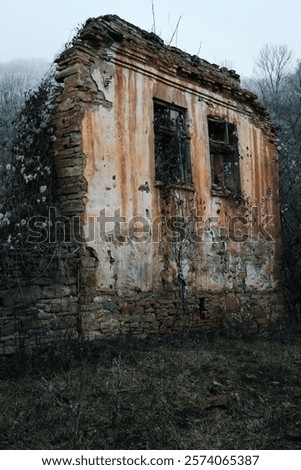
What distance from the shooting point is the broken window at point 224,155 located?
9.44 metres

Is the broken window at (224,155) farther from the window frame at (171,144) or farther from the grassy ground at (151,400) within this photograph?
the grassy ground at (151,400)

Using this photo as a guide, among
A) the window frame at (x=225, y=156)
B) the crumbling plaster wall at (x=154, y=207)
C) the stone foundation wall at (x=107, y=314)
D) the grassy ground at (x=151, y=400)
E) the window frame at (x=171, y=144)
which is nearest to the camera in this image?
the grassy ground at (x=151, y=400)

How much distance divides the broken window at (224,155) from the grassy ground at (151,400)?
13.6 feet

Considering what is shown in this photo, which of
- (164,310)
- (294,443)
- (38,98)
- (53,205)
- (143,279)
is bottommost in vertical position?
(294,443)

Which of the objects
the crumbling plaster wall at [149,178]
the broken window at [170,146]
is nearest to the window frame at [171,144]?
the broken window at [170,146]

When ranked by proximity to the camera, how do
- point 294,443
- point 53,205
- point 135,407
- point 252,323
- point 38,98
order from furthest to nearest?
point 252,323 < point 38,98 < point 53,205 < point 135,407 < point 294,443

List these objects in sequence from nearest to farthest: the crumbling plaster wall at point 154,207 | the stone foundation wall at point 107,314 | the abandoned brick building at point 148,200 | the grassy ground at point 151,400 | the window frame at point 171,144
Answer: the grassy ground at point 151,400 < the stone foundation wall at point 107,314 < the abandoned brick building at point 148,200 < the crumbling plaster wall at point 154,207 < the window frame at point 171,144

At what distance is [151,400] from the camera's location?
4445mm

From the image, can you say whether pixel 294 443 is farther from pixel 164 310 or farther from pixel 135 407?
pixel 164 310

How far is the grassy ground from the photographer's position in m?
3.71

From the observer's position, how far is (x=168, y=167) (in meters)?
8.30

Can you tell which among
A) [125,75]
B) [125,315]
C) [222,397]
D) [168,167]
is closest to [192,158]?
[168,167]

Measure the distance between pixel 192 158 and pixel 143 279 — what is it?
8.44 ft

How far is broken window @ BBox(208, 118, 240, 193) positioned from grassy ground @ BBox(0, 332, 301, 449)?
4.15 m
